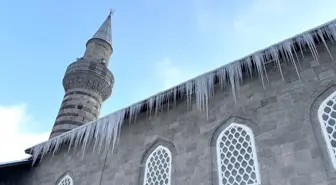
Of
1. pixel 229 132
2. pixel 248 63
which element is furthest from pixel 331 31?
pixel 229 132

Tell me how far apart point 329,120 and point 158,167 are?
135 inches

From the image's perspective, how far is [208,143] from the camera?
252 inches

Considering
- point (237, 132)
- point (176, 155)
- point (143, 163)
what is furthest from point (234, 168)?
point (143, 163)

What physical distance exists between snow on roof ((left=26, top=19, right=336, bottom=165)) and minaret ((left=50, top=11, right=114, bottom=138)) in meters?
3.67

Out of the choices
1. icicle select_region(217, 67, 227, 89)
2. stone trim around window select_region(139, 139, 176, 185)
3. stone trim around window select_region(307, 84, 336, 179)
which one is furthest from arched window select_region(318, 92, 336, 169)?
stone trim around window select_region(139, 139, 176, 185)

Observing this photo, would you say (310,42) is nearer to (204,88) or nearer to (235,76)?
(235,76)

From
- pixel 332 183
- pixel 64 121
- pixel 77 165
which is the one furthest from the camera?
pixel 64 121

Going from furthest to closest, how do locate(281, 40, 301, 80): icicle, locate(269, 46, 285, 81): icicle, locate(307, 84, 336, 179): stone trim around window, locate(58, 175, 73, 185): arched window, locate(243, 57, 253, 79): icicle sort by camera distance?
locate(58, 175, 73, 185): arched window
locate(243, 57, 253, 79): icicle
locate(269, 46, 285, 81): icicle
locate(281, 40, 301, 80): icicle
locate(307, 84, 336, 179): stone trim around window

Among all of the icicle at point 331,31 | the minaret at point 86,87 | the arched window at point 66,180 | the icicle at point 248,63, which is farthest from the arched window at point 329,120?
the minaret at point 86,87

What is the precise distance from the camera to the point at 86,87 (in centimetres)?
1402

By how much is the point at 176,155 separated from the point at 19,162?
5.11 meters

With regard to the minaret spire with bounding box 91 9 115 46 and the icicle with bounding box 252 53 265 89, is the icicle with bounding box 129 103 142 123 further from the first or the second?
the minaret spire with bounding box 91 9 115 46

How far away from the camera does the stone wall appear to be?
5207 millimetres

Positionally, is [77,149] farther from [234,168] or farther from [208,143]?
[234,168]
